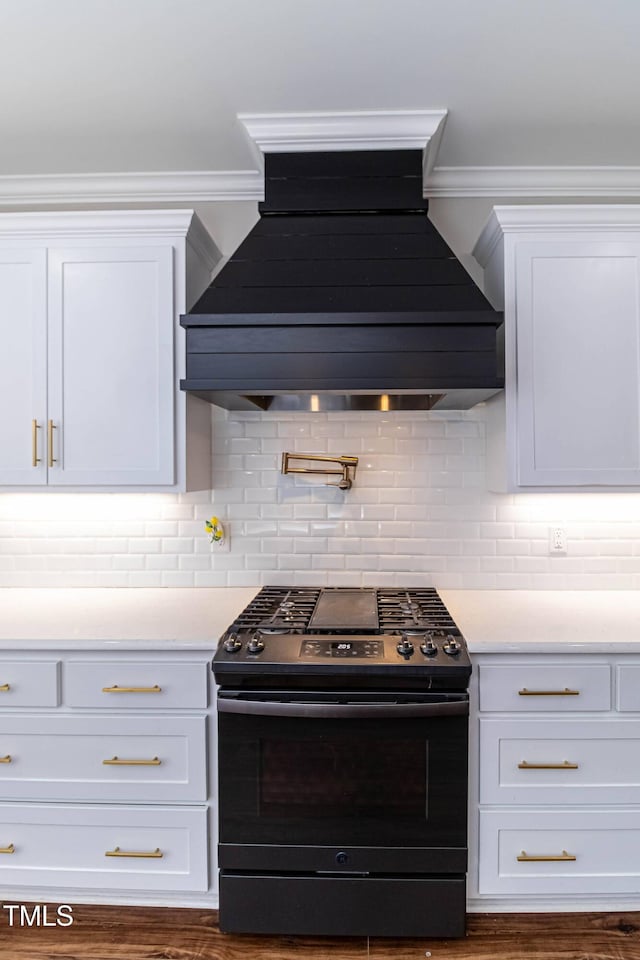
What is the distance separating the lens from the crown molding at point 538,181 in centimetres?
249

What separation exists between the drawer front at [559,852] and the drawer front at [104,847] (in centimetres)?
91

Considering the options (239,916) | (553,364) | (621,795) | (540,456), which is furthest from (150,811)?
(553,364)

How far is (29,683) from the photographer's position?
1925mm

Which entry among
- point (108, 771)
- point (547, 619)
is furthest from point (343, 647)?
point (108, 771)

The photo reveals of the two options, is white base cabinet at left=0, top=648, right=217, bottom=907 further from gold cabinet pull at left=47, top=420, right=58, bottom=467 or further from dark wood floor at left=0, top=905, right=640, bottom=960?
gold cabinet pull at left=47, top=420, right=58, bottom=467

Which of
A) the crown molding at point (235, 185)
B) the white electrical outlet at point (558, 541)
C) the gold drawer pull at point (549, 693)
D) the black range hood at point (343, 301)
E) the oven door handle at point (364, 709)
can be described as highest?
the crown molding at point (235, 185)

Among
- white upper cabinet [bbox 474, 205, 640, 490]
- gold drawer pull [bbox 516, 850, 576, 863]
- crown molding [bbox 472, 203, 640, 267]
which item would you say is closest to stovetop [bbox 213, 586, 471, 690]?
gold drawer pull [bbox 516, 850, 576, 863]

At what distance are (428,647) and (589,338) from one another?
1.24 meters

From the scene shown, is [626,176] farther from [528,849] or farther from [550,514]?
[528,849]

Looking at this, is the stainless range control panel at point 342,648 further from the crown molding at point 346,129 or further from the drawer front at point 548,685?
the crown molding at point 346,129

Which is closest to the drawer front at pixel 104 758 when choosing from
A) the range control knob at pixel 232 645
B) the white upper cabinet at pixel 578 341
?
the range control knob at pixel 232 645

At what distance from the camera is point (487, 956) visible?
5.87 ft

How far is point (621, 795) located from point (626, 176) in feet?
7.64

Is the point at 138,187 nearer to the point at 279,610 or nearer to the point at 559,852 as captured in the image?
the point at 279,610
